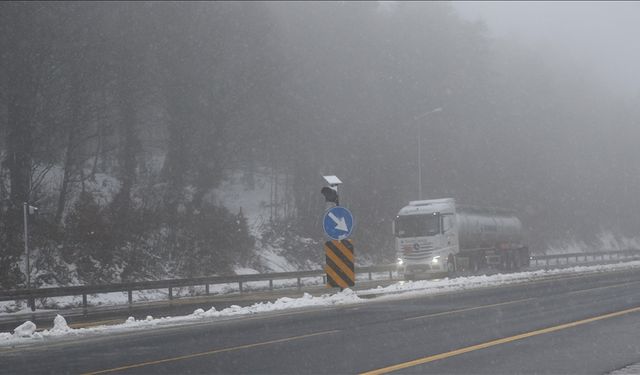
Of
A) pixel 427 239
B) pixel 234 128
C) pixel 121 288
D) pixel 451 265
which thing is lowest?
pixel 451 265

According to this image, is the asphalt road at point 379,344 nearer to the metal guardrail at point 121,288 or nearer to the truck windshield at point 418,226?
the metal guardrail at point 121,288

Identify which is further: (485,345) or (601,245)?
(601,245)

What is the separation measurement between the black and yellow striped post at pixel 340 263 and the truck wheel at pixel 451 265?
→ 556 inches

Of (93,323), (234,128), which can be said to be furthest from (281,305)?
(234,128)

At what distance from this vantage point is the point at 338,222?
22.8 m

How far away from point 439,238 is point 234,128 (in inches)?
565

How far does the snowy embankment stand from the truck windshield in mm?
4729

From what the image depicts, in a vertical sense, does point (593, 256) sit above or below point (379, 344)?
below

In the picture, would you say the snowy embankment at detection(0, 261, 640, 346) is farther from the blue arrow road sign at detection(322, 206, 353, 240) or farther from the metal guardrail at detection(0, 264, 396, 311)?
the metal guardrail at detection(0, 264, 396, 311)

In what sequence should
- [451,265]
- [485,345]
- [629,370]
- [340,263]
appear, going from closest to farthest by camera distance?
[629,370] < [485,345] < [340,263] < [451,265]

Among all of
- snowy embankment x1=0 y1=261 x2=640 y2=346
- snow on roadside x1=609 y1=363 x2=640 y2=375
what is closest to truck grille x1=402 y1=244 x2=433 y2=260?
snowy embankment x1=0 y1=261 x2=640 y2=346

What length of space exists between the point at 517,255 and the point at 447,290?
21990 mm

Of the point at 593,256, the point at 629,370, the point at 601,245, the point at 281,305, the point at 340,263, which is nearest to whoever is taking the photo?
the point at 629,370

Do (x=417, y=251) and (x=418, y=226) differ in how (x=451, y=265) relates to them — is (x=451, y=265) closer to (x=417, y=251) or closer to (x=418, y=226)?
(x=417, y=251)
